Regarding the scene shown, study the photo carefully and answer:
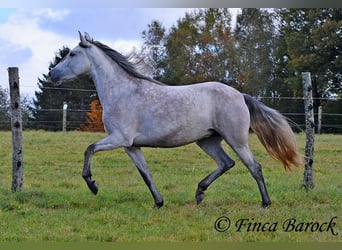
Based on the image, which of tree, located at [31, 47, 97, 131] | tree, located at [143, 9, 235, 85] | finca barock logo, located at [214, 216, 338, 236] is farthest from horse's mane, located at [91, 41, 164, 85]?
tree, located at [143, 9, 235, 85]

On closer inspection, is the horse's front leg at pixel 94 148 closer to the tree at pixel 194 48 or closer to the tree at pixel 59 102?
the tree at pixel 59 102

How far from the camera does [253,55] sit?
2678 cm

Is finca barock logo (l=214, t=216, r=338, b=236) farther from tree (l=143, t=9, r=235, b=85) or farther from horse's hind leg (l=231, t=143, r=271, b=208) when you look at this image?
tree (l=143, t=9, r=235, b=85)

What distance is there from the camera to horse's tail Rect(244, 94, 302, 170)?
674 centimetres

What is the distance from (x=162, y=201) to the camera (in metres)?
6.41

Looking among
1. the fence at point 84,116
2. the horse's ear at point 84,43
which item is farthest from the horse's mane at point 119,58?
the fence at point 84,116

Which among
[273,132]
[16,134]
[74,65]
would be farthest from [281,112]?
[74,65]

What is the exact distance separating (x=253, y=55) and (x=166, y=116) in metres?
21.3

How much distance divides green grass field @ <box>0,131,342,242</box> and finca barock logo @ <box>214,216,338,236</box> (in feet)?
0.04

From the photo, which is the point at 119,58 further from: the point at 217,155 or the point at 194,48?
the point at 194,48

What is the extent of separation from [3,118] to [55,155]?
791cm

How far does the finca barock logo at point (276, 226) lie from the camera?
515 centimetres

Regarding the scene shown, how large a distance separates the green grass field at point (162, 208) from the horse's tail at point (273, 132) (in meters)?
0.62

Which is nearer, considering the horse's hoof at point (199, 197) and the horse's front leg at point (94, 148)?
the horse's front leg at point (94, 148)
